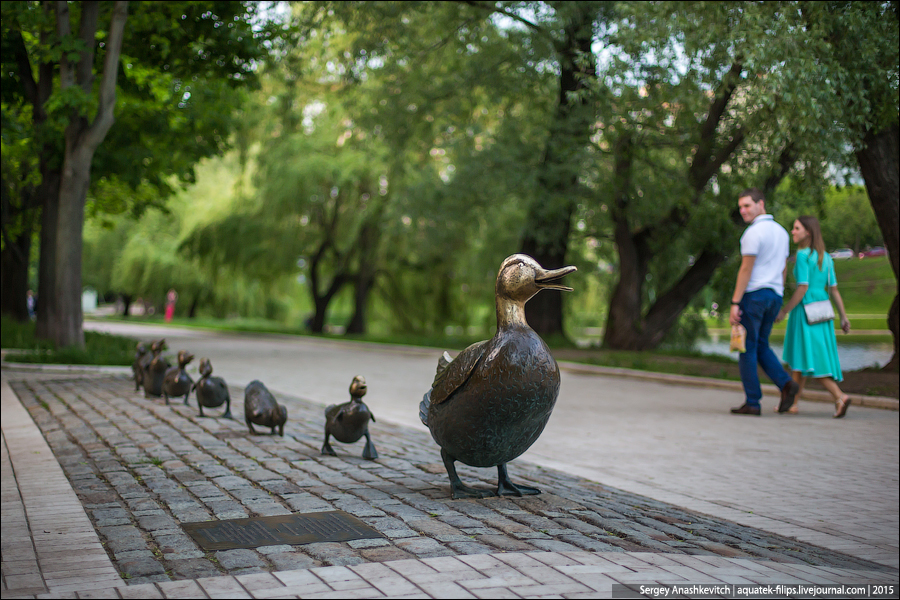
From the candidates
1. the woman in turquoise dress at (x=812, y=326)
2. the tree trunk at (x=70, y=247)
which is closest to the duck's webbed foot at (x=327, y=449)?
the woman in turquoise dress at (x=812, y=326)

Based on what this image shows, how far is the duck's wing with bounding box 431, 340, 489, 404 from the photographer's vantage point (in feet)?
15.7

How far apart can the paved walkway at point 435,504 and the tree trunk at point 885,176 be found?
3.67m

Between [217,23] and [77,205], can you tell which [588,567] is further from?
[217,23]

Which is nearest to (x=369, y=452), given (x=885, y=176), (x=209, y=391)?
(x=209, y=391)

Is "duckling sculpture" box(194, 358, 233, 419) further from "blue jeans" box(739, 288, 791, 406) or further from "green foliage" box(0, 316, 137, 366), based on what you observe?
"green foliage" box(0, 316, 137, 366)

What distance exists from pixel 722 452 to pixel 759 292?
2.84 meters

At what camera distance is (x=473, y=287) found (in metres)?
28.4

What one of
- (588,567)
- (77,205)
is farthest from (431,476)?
(77,205)

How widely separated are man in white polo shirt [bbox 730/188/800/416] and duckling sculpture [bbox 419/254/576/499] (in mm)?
5423

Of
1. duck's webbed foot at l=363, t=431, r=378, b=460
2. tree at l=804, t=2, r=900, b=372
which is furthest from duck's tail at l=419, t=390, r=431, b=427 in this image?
tree at l=804, t=2, r=900, b=372

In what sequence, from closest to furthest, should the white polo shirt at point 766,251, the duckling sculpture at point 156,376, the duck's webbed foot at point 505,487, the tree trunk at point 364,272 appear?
the duck's webbed foot at point 505,487 → the white polo shirt at point 766,251 → the duckling sculpture at point 156,376 → the tree trunk at point 364,272

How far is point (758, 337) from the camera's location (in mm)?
9820

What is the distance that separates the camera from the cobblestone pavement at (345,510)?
3.89m

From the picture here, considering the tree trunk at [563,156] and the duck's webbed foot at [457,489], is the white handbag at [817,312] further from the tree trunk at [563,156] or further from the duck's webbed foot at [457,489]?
the tree trunk at [563,156]
